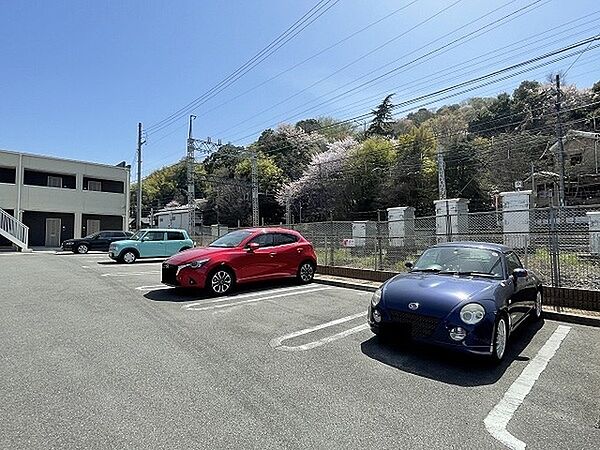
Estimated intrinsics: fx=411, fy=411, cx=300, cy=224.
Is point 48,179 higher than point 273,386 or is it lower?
higher

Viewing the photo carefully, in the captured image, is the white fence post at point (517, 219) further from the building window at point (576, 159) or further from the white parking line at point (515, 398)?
the building window at point (576, 159)

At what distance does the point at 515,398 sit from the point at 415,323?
129cm

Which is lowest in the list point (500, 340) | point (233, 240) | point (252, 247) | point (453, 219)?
point (500, 340)

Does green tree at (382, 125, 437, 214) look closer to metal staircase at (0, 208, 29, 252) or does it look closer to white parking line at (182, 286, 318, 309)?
white parking line at (182, 286, 318, 309)

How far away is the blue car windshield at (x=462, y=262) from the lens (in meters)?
5.77

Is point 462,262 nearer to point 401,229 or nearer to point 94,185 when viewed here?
point 401,229

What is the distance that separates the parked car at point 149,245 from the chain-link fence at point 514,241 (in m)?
6.75

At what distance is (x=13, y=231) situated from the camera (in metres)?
28.2

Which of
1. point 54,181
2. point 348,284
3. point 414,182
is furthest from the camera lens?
point 414,182

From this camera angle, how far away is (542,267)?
8.38 m

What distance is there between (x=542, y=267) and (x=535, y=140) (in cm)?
3489

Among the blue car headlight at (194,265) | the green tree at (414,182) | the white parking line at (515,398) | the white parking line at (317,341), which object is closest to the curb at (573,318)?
the white parking line at (515,398)

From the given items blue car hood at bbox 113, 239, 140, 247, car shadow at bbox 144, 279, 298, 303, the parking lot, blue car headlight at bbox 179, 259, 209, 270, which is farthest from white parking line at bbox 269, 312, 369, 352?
blue car hood at bbox 113, 239, 140, 247

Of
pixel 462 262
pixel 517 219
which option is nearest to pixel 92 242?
pixel 517 219
